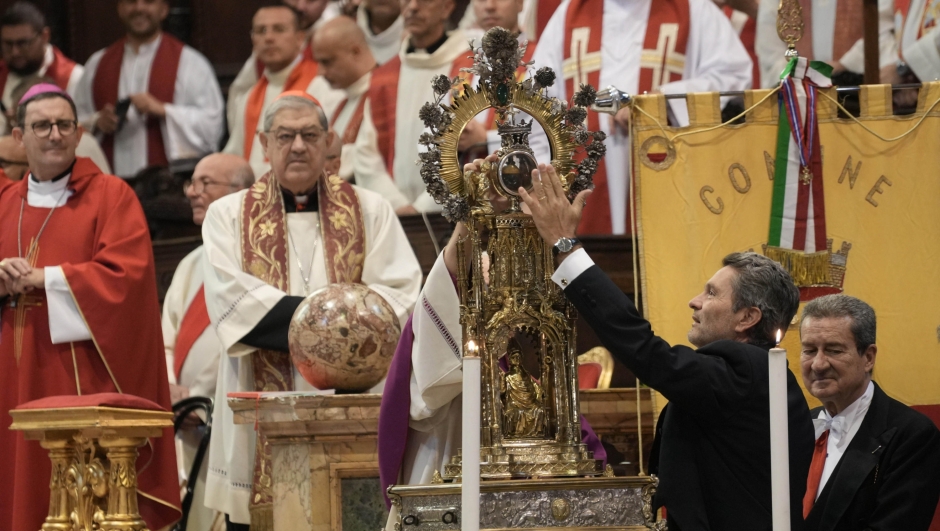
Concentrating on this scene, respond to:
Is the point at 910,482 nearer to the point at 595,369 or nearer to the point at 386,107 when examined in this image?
the point at 595,369

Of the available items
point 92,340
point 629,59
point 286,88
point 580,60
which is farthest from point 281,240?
point 286,88

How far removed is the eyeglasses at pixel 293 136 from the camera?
5.98 m

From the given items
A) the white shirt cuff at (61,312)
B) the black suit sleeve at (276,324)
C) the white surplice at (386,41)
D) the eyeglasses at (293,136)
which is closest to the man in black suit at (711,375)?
the black suit sleeve at (276,324)

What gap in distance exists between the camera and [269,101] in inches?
368

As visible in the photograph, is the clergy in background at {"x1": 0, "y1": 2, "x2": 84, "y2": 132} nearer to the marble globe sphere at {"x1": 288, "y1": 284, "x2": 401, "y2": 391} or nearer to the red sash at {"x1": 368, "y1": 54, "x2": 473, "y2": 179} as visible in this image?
the red sash at {"x1": 368, "y1": 54, "x2": 473, "y2": 179}

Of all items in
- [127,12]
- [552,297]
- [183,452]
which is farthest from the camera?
[127,12]

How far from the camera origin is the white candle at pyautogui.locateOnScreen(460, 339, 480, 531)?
2.62 meters

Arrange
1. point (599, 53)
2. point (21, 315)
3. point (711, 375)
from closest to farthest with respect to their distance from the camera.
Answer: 1. point (711, 375)
2. point (21, 315)
3. point (599, 53)

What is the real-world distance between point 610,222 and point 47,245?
270 centimetres

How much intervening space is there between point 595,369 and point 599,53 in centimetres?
208

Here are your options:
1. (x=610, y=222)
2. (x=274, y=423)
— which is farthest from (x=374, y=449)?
(x=610, y=222)

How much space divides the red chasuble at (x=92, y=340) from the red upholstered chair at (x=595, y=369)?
1.69 meters

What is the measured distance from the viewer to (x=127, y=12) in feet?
33.1

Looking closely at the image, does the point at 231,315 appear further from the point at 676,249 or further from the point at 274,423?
the point at 676,249
